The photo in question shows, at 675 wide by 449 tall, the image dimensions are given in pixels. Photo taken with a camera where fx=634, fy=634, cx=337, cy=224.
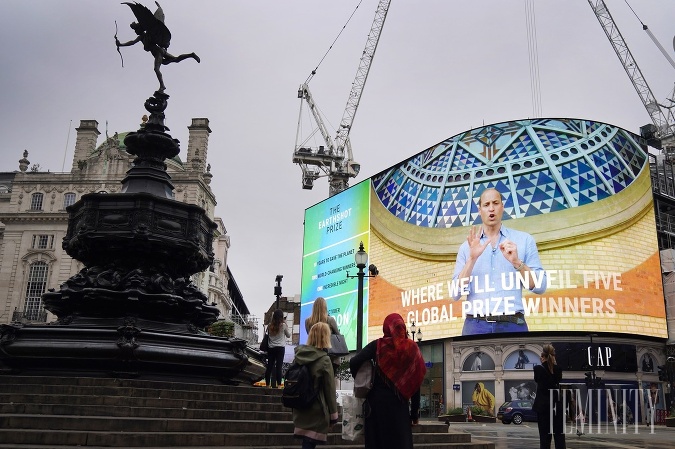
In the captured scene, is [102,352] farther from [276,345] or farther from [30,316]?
[30,316]

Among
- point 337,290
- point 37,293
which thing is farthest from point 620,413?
point 37,293

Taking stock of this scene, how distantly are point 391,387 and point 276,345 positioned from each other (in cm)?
679

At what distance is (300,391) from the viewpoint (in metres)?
6.17

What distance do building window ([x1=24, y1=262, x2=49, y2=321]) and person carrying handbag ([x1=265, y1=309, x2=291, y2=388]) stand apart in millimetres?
52818

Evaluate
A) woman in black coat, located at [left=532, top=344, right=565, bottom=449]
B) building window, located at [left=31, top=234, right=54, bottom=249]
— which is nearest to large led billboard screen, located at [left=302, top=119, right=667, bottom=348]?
building window, located at [left=31, top=234, right=54, bottom=249]

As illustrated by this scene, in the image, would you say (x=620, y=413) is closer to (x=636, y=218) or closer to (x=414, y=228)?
(x=636, y=218)

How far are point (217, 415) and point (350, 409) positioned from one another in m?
3.54

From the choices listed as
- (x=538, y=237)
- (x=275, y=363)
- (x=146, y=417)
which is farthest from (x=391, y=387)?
(x=538, y=237)

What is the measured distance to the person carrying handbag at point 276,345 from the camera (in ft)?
39.2

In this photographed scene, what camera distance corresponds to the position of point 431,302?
160ft

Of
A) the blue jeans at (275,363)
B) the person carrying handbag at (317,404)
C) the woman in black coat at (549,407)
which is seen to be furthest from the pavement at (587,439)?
the person carrying handbag at (317,404)

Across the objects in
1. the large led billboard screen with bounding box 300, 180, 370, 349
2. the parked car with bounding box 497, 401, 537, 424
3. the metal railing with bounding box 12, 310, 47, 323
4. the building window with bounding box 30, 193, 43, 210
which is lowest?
the parked car with bounding box 497, 401, 537, 424

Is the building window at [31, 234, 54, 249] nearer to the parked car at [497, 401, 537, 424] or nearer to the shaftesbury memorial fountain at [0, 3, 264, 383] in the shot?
the parked car at [497, 401, 537, 424]

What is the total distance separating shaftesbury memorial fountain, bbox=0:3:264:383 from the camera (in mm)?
10125
